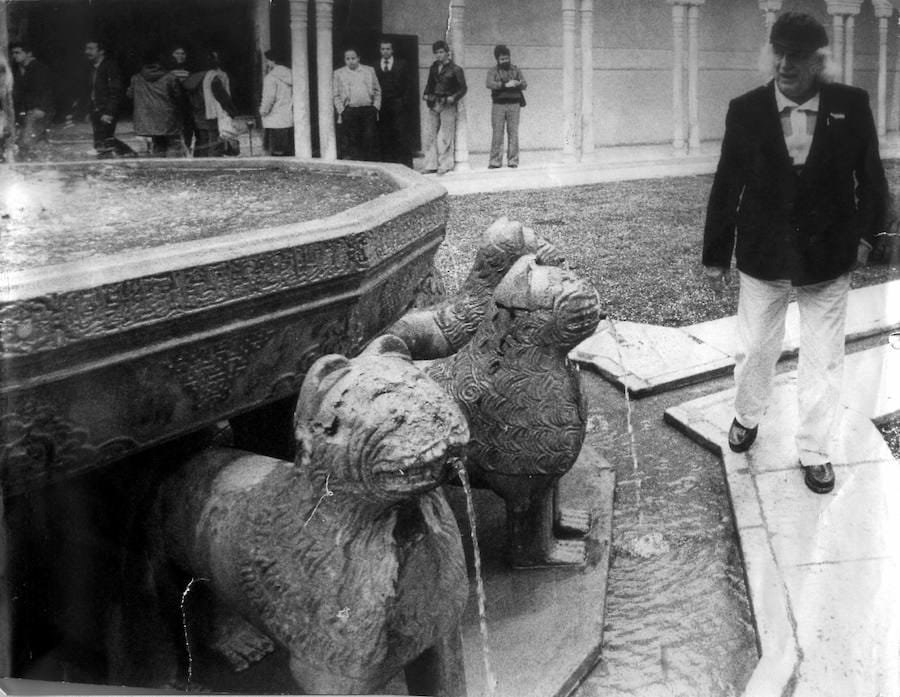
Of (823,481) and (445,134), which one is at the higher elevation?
(445,134)

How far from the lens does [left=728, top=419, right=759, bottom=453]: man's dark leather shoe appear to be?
306 cm

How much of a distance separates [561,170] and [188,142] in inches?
60.0

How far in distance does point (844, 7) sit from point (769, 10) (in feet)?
1.27

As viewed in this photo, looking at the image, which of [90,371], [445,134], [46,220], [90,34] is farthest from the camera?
[445,134]

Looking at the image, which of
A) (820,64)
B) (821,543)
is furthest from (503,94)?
(821,543)

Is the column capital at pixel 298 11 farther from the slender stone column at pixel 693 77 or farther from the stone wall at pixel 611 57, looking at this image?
the slender stone column at pixel 693 77

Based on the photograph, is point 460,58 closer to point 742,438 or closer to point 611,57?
point 611,57

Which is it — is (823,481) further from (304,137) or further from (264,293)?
(304,137)

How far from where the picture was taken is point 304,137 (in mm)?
3475

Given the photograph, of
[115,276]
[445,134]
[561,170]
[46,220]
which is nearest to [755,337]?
[561,170]

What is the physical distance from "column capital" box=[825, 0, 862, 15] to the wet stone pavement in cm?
158

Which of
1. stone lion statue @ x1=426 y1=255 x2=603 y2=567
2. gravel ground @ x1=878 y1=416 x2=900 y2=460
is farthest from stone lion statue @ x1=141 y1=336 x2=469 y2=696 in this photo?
gravel ground @ x1=878 y1=416 x2=900 y2=460

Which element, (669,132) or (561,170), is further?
(561,170)

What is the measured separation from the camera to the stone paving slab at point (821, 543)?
1.97 metres
